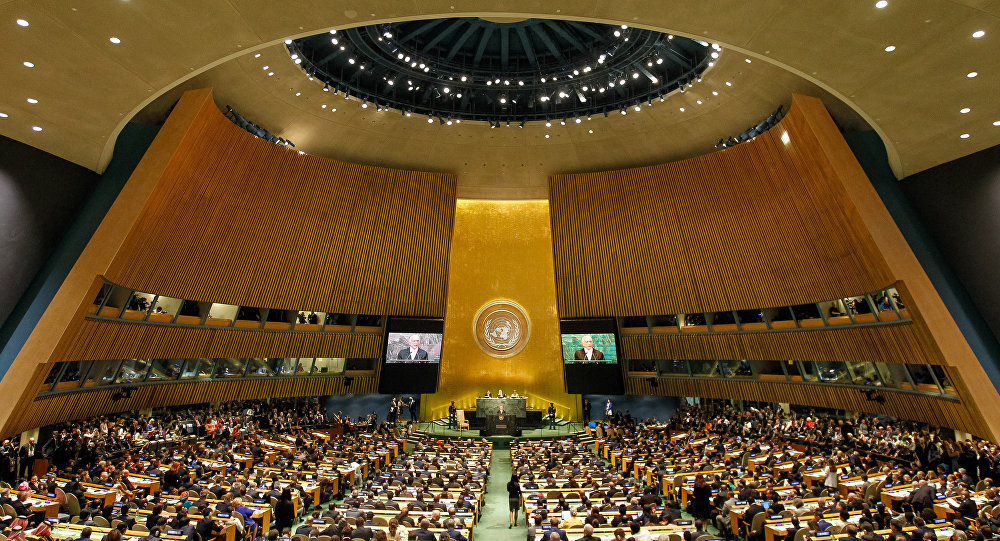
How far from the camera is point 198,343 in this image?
1534 cm

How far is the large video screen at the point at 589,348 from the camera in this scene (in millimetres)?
19594

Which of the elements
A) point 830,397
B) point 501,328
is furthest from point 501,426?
point 830,397

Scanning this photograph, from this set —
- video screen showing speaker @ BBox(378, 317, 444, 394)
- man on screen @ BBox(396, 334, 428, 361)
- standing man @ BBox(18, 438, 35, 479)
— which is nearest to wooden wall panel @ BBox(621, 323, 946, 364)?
video screen showing speaker @ BBox(378, 317, 444, 394)

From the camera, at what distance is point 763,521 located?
7.77 meters

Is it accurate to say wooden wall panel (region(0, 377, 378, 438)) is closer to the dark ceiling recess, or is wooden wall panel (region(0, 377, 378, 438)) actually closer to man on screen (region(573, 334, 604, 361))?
man on screen (region(573, 334, 604, 361))

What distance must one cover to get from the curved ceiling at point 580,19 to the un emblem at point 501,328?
627 inches

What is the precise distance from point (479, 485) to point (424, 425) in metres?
11.7

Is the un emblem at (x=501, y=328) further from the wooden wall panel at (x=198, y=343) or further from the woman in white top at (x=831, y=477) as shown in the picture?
the woman in white top at (x=831, y=477)

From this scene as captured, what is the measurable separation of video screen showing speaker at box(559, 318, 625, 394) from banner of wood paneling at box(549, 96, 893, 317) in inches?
23.8

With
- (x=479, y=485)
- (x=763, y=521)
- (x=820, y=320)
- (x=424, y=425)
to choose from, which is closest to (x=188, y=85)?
(x=479, y=485)

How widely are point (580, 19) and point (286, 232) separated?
42.0 ft

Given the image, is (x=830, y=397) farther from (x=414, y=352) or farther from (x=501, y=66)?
(x=501, y=66)

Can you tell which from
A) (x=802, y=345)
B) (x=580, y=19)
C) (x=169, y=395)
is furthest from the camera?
(x=802, y=345)

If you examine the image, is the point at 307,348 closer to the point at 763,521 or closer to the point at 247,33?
the point at 247,33
